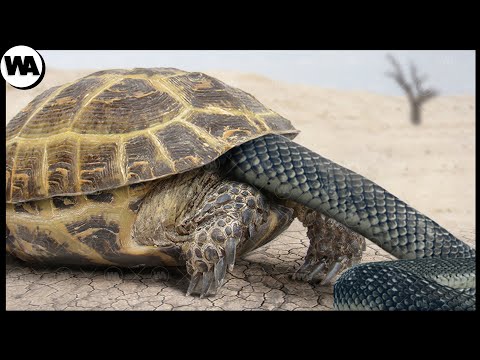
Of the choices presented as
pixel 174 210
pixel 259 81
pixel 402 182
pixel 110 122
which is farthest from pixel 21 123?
pixel 259 81

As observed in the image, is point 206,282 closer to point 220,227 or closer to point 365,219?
point 220,227

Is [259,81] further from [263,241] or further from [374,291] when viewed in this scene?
[374,291]

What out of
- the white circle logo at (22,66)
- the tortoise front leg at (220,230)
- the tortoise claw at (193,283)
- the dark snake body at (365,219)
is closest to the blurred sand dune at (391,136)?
the dark snake body at (365,219)

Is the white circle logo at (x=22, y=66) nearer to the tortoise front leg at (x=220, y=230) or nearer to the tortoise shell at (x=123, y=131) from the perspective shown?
the tortoise shell at (x=123, y=131)

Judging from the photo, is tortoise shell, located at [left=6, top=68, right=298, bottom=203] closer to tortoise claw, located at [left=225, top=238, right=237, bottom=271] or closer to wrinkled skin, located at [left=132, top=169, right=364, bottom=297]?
wrinkled skin, located at [left=132, top=169, right=364, bottom=297]

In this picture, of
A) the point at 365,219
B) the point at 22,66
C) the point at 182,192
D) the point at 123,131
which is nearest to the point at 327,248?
the point at 365,219

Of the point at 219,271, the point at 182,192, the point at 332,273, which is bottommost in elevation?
the point at 332,273

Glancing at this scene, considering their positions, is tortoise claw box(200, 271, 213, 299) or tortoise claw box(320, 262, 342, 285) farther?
tortoise claw box(320, 262, 342, 285)

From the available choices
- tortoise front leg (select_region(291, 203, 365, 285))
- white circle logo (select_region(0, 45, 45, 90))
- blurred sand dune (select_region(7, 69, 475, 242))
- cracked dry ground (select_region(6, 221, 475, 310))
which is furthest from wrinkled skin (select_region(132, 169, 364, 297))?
blurred sand dune (select_region(7, 69, 475, 242))
